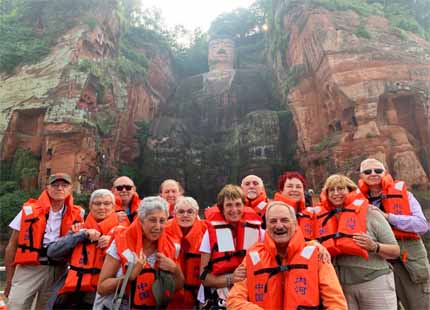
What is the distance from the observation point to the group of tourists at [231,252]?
2535mm

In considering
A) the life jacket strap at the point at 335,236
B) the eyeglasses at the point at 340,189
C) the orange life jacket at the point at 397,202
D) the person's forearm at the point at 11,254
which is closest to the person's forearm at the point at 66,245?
the person's forearm at the point at 11,254

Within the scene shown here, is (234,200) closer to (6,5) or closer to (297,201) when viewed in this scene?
(297,201)

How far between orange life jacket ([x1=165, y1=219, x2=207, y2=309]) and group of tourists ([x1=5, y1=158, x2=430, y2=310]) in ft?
0.04

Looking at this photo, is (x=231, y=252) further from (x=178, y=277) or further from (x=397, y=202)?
(x=397, y=202)

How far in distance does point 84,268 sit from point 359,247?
2.78 metres

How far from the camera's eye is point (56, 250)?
338 cm

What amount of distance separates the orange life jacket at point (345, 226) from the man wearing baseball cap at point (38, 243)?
2.94m

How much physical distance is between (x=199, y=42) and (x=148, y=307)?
32.4 metres

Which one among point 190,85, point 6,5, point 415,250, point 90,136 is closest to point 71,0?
point 6,5

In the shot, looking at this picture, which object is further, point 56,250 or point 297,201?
point 297,201

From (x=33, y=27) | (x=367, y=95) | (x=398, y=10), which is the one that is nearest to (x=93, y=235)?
(x=367, y=95)

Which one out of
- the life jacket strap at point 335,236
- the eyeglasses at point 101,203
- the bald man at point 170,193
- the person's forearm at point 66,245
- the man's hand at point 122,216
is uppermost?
the bald man at point 170,193

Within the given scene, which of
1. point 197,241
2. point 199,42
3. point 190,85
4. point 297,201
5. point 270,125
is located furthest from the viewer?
point 199,42

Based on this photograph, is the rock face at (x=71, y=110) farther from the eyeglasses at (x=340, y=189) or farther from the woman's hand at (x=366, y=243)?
the woman's hand at (x=366, y=243)
